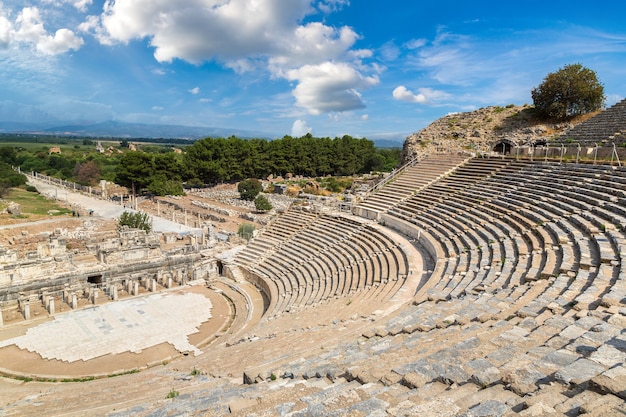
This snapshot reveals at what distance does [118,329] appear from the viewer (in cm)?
1545

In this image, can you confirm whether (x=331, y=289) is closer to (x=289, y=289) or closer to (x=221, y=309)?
(x=289, y=289)

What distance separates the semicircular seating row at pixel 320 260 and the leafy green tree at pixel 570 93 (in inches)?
953

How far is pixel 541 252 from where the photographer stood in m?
11.2

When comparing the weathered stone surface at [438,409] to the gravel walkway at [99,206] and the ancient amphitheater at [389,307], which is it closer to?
the ancient amphitheater at [389,307]

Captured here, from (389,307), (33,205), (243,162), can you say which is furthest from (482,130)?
(33,205)

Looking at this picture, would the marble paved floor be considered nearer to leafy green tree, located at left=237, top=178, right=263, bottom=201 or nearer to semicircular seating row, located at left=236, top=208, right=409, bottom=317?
semicircular seating row, located at left=236, top=208, right=409, bottom=317

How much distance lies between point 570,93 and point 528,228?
2633cm

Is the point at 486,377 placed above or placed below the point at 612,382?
below

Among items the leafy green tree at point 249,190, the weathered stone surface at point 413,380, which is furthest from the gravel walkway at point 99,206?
the weathered stone surface at point 413,380

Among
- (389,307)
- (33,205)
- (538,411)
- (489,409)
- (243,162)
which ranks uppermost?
(243,162)

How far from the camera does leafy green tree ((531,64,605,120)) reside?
32.1 metres

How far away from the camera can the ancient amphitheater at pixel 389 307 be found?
15.6ft

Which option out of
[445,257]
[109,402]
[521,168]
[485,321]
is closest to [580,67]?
[521,168]

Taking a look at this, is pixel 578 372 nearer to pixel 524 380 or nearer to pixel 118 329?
→ pixel 524 380
